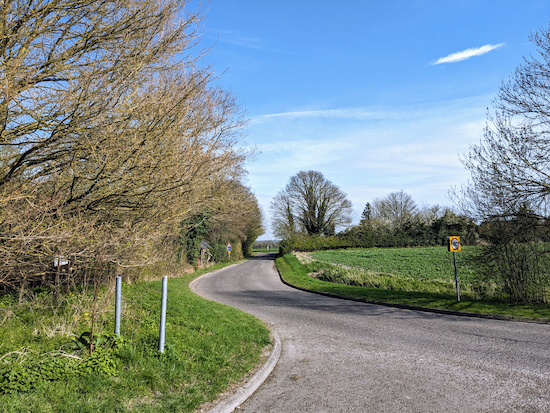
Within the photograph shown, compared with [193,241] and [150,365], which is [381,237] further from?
[150,365]

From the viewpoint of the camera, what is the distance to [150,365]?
16.7 feet

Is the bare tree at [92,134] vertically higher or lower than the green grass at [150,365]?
higher

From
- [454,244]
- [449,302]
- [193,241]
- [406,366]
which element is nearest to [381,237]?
[193,241]

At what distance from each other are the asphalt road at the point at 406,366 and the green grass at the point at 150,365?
0.71 metres

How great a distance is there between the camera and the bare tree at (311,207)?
54.8m

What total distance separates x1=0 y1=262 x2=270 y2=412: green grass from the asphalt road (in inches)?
27.9

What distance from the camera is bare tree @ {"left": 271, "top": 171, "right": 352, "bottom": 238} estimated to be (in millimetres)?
54781

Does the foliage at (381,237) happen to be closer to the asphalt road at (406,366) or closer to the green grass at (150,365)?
the asphalt road at (406,366)

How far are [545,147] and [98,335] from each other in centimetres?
1366

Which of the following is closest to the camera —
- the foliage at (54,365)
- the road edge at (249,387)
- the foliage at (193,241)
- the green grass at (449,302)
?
the foliage at (54,365)

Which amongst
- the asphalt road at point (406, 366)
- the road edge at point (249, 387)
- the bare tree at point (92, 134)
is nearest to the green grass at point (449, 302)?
the asphalt road at point (406, 366)

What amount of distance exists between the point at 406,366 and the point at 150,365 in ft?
13.8

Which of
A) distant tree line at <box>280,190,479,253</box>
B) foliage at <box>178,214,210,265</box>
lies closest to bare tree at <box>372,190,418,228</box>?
distant tree line at <box>280,190,479,253</box>

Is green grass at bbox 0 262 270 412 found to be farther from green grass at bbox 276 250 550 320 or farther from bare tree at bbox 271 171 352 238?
bare tree at bbox 271 171 352 238
